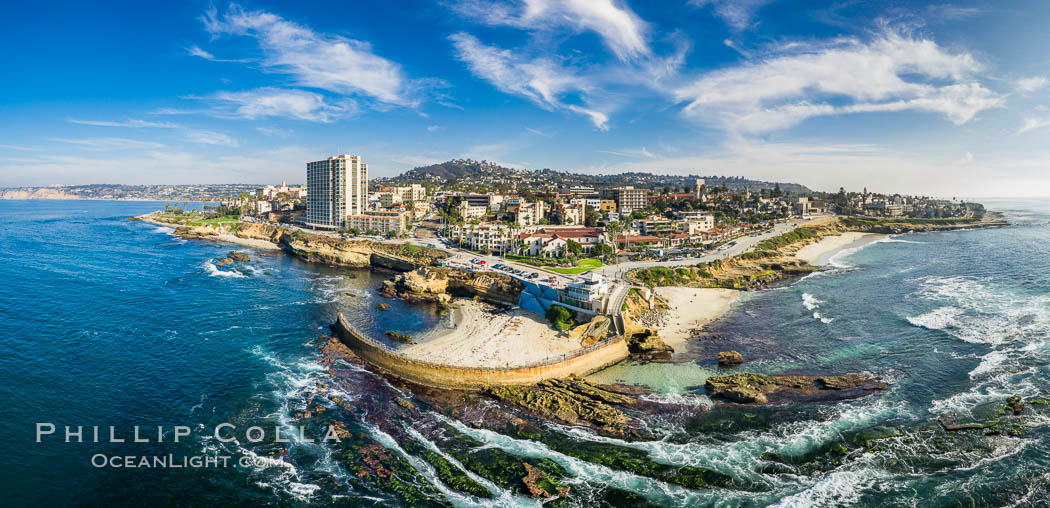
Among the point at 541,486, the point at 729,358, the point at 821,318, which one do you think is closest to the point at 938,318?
the point at 821,318

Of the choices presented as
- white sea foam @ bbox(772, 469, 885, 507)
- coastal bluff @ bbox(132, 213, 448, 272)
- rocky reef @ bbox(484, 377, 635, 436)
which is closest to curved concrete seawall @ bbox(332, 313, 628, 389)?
rocky reef @ bbox(484, 377, 635, 436)

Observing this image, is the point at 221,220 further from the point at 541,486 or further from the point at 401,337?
the point at 541,486

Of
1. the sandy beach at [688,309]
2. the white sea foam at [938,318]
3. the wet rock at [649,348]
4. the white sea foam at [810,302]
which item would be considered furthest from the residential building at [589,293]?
the white sea foam at [938,318]

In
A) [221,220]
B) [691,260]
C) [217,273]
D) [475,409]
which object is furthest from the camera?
[221,220]

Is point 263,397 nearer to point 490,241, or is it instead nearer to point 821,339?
point 821,339

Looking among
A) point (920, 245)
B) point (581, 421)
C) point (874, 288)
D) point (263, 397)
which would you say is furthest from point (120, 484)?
point (920, 245)
